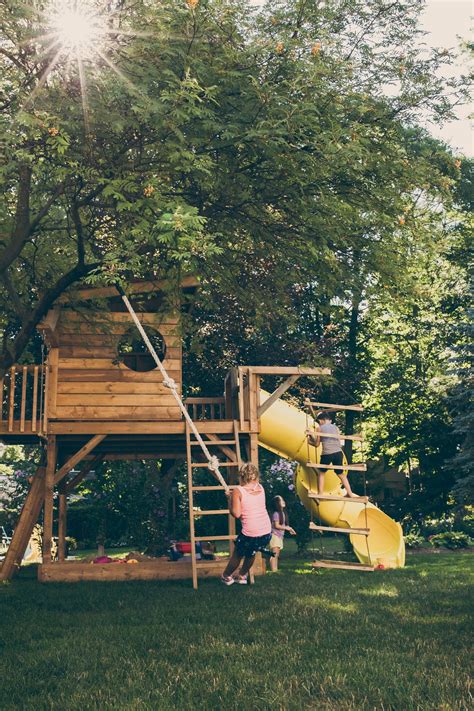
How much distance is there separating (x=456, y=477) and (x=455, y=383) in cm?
319

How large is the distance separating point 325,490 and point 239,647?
398 inches

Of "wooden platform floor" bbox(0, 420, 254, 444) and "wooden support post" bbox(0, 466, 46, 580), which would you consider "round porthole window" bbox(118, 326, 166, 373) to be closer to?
"wooden platform floor" bbox(0, 420, 254, 444)

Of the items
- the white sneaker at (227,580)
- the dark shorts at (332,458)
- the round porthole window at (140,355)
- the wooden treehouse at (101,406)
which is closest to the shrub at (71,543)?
the round porthole window at (140,355)

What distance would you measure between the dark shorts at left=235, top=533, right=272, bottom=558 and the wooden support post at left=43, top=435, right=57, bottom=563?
5066 mm

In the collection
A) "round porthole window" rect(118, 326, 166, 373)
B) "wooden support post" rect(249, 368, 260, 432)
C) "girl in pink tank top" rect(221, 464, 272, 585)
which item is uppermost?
"round porthole window" rect(118, 326, 166, 373)

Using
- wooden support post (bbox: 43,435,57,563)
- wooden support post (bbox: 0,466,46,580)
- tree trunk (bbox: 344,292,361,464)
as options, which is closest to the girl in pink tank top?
wooden support post (bbox: 43,435,57,563)

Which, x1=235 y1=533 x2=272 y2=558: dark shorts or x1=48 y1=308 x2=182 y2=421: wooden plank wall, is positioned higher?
x1=48 y1=308 x2=182 y2=421: wooden plank wall

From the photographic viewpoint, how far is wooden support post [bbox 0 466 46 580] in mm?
15781

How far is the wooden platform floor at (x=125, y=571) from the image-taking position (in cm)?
1490

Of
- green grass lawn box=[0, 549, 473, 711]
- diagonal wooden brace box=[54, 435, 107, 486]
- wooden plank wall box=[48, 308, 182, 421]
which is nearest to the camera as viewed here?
green grass lawn box=[0, 549, 473, 711]

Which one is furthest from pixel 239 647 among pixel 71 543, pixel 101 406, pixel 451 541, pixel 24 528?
pixel 71 543

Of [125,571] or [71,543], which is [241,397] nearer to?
[125,571]

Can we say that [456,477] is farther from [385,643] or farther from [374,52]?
[385,643]

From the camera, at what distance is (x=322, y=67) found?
975 cm
